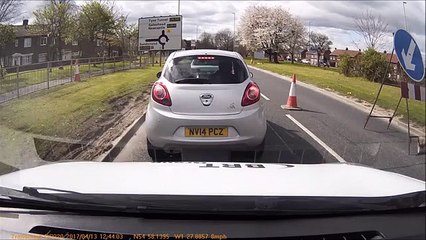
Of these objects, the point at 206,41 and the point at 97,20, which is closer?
the point at 97,20

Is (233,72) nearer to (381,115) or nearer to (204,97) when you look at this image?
(204,97)

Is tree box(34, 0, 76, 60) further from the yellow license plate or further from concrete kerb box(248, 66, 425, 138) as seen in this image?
concrete kerb box(248, 66, 425, 138)

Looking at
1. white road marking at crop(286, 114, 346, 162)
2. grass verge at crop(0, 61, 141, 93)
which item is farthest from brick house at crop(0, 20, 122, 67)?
white road marking at crop(286, 114, 346, 162)

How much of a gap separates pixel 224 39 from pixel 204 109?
1.58 meters

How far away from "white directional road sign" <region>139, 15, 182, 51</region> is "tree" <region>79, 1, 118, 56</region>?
44 cm

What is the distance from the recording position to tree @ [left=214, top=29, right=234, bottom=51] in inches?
273

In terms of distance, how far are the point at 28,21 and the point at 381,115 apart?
15.1ft

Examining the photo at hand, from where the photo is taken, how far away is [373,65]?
526 centimetres

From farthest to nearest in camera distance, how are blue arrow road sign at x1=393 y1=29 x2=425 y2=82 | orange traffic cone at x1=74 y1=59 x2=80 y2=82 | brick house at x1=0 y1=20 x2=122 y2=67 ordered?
orange traffic cone at x1=74 y1=59 x2=80 y2=82
brick house at x1=0 y1=20 x2=122 y2=67
blue arrow road sign at x1=393 y1=29 x2=425 y2=82

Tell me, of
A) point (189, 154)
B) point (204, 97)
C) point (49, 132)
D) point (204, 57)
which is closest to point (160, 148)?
point (189, 154)

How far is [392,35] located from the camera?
4.09 m

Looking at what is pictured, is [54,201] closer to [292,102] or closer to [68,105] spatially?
[68,105]

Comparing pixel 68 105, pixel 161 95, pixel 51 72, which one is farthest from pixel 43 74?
pixel 161 95

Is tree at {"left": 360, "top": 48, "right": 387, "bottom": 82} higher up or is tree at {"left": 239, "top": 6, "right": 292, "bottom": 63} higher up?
tree at {"left": 239, "top": 6, "right": 292, "bottom": 63}
